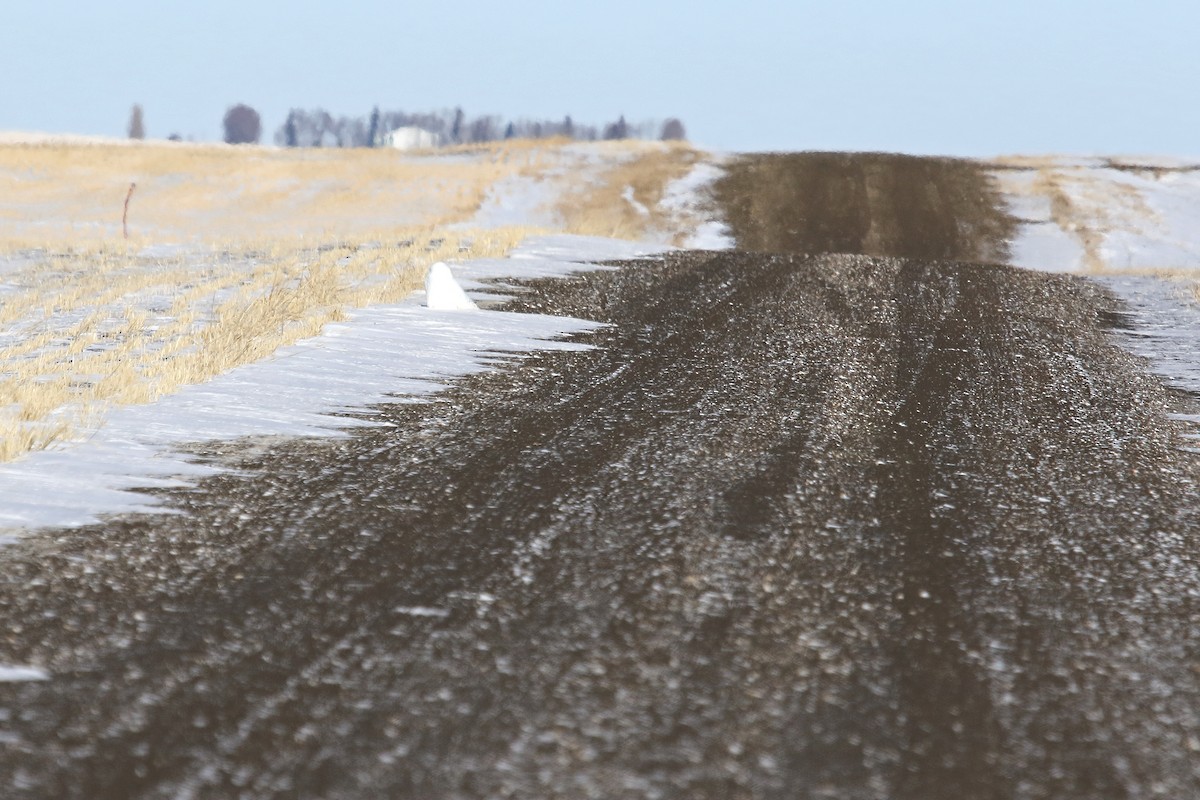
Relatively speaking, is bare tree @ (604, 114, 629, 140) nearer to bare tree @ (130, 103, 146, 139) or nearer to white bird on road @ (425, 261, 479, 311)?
bare tree @ (130, 103, 146, 139)

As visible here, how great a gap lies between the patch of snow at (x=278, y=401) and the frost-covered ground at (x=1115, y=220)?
762 cm

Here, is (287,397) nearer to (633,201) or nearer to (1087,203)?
(633,201)

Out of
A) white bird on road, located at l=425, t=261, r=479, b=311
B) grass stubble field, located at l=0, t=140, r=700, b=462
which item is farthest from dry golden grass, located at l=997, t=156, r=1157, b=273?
white bird on road, located at l=425, t=261, r=479, b=311

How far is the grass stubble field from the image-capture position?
789 centimetres

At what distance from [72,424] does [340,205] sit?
103 feet

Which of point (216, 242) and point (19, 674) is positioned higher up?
point (216, 242)

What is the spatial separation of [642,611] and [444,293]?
7.13 m

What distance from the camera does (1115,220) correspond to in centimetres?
3359

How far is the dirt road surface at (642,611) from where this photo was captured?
2979mm

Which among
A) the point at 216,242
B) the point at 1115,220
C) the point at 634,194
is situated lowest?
the point at 216,242

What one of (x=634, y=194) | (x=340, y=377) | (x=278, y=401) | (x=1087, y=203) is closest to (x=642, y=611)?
(x=278, y=401)

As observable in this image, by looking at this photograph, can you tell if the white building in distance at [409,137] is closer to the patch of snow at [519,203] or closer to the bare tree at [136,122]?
the bare tree at [136,122]

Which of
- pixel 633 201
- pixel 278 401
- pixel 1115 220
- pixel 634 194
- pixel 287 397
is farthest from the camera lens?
pixel 634 194

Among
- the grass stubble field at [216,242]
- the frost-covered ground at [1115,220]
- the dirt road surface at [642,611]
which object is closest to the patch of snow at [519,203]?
the grass stubble field at [216,242]
